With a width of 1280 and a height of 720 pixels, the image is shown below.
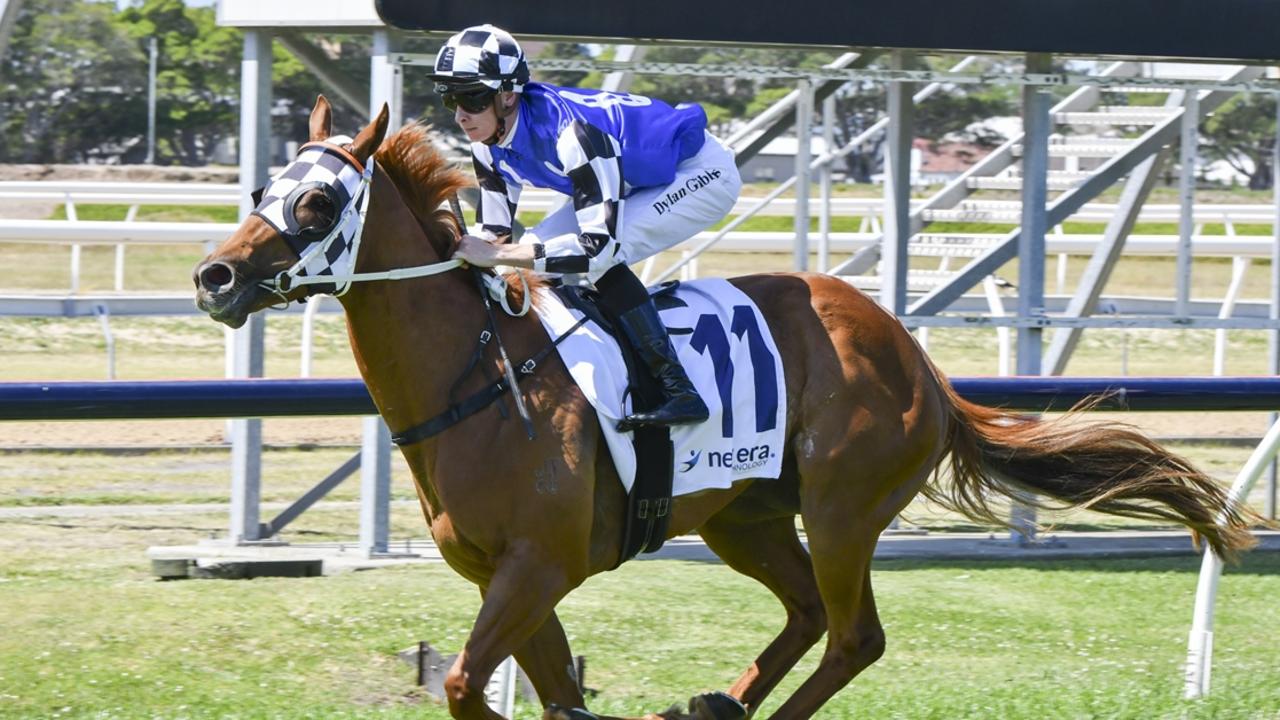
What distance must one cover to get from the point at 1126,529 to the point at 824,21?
3.18 m

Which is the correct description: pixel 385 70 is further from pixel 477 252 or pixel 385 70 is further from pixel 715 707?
pixel 715 707

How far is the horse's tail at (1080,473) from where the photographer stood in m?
5.08

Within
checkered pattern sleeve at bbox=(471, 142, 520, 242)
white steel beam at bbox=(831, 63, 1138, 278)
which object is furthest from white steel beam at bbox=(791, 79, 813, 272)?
checkered pattern sleeve at bbox=(471, 142, 520, 242)

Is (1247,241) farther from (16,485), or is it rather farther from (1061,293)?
(16,485)

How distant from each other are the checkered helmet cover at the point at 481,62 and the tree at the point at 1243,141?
1117cm

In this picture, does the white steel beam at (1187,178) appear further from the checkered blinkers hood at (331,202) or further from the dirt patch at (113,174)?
the dirt patch at (113,174)

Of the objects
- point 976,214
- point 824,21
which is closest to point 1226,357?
point 976,214

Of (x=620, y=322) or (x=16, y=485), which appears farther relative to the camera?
(x=16, y=485)

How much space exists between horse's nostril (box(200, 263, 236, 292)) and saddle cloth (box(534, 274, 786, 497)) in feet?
2.91

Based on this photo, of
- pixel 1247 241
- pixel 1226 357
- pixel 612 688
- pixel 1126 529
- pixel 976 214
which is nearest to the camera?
pixel 612 688

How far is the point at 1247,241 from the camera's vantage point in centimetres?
1433

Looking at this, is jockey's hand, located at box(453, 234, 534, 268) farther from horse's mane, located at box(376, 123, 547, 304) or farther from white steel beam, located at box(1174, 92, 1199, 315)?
white steel beam, located at box(1174, 92, 1199, 315)

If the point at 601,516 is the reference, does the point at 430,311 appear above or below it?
above

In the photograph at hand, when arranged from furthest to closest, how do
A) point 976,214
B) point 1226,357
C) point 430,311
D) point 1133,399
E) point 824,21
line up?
point 1226,357 → point 976,214 → point 824,21 → point 1133,399 → point 430,311
